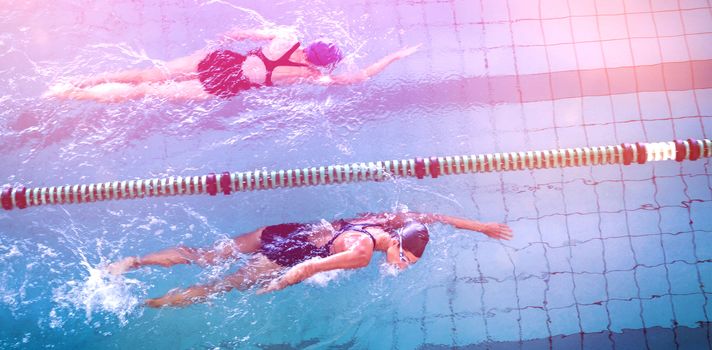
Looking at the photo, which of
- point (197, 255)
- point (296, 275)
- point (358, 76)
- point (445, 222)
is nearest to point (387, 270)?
point (445, 222)

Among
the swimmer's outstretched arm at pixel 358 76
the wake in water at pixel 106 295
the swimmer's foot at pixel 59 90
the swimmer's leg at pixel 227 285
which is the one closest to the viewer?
the swimmer's leg at pixel 227 285

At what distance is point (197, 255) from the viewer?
13.6 feet

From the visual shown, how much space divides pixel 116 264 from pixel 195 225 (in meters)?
0.63

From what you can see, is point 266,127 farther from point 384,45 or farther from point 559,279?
point 559,279

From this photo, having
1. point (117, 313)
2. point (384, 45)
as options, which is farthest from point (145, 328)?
point (384, 45)

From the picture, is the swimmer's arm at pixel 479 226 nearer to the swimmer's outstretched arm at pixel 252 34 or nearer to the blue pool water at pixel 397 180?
the blue pool water at pixel 397 180

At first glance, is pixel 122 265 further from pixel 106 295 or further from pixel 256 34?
pixel 256 34

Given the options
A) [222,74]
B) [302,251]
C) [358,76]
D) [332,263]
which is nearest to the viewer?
[332,263]

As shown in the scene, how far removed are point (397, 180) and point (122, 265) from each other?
197 cm

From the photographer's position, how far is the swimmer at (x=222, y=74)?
14.2ft

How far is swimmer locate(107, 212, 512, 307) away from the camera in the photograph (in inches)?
146

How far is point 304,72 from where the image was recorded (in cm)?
451

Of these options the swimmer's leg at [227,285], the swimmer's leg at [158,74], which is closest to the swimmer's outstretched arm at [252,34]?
the swimmer's leg at [158,74]

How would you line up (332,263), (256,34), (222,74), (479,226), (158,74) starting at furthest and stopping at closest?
(256,34)
(158,74)
(222,74)
(479,226)
(332,263)
